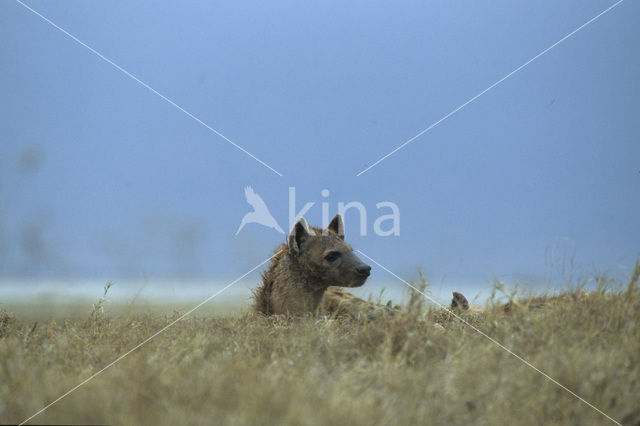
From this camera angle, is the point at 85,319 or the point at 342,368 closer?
the point at 342,368

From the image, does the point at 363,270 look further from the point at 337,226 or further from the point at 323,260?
the point at 337,226

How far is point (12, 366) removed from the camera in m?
3.65

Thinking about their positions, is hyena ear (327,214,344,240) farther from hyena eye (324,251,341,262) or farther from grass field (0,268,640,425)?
grass field (0,268,640,425)

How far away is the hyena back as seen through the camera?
23.3 feet

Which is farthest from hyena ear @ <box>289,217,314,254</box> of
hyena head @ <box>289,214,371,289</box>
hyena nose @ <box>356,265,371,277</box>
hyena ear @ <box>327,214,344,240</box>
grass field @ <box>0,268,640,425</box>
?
grass field @ <box>0,268,640,425</box>

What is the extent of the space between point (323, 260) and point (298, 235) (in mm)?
508

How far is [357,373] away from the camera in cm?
355

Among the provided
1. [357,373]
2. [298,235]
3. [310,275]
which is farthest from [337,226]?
[357,373]

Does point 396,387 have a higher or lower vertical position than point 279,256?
lower

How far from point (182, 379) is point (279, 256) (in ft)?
14.7

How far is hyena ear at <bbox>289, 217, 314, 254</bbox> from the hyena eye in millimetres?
398

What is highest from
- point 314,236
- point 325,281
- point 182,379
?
point 314,236

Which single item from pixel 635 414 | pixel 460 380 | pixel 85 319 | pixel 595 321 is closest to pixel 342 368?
pixel 460 380

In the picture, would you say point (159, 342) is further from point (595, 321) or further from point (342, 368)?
point (595, 321)
